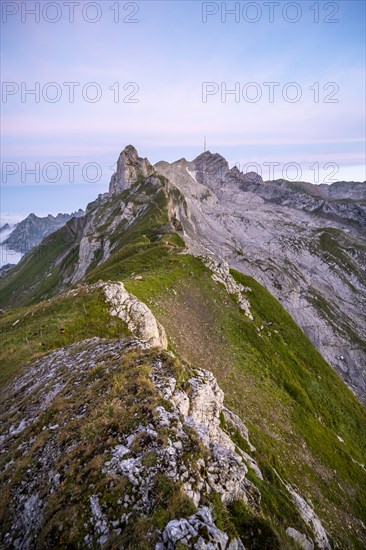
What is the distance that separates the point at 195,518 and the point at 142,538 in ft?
5.58

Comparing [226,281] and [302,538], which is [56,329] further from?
[226,281]

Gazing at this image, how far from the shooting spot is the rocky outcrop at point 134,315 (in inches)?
1182

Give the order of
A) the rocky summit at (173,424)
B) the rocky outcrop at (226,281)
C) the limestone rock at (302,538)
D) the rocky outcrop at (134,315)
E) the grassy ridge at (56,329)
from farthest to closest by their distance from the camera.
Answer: the rocky outcrop at (226,281) < the rocky outcrop at (134,315) < the grassy ridge at (56,329) < the limestone rock at (302,538) < the rocky summit at (173,424)

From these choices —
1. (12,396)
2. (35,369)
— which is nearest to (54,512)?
(12,396)

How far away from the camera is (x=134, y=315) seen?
102 ft

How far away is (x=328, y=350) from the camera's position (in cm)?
11675

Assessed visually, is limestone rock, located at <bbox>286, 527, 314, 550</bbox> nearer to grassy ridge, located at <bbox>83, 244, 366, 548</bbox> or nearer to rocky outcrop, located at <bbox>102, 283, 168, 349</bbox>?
grassy ridge, located at <bbox>83, 244, 366, 548</bbox>

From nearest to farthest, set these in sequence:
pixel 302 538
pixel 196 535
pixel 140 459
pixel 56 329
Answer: pixel 196 535
pixel 140 459
pixel 302 538
pixel 56 329

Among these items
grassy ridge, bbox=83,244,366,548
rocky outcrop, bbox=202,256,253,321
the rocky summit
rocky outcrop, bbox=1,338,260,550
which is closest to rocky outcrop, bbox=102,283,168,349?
the rocky summit

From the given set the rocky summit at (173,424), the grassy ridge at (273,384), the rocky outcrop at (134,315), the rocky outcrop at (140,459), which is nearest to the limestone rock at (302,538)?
the rocky summit at (173,424)

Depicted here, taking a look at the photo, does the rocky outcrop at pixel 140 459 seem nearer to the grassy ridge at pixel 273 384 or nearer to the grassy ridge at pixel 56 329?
the grassy ridge at pixel 273 384

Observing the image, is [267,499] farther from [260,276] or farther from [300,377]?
[260,276]

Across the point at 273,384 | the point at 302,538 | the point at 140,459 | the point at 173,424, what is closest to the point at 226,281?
the point at 273,384

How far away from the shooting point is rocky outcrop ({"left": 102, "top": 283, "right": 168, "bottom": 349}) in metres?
30.0
